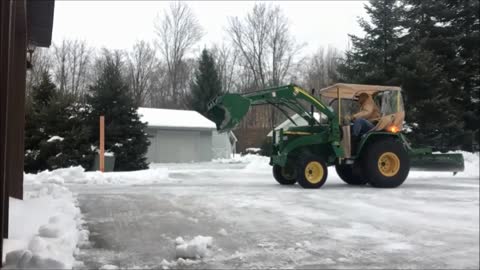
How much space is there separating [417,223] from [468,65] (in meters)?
19.1

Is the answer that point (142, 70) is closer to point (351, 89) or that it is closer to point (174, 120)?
point (174, 120)

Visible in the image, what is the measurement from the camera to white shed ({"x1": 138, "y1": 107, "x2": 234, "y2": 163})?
27047 mm

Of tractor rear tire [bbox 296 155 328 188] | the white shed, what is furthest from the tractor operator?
the white shed

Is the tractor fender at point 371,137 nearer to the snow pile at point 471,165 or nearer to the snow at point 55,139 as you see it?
the snow pile at point 471,165

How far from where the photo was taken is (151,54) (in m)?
48.0

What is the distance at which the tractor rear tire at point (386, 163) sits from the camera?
11.0m

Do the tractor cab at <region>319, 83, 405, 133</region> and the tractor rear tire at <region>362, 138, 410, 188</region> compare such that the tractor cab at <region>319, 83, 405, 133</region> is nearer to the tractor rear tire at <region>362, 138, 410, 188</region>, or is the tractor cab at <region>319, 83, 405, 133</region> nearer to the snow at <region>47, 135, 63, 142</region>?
the tractor rear tire at <region>362, 138, 410, 188</region>

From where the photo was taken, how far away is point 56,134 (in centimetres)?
1803

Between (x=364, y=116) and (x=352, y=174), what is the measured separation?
64.0 inches

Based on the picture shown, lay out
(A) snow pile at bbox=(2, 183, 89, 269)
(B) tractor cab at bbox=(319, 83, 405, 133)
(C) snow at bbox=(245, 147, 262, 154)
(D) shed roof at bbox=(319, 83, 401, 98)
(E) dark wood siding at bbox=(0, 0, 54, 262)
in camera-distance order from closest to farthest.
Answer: (E) dark wood siding at bbox=(0, 0, 54, 262)
(A) snow pile at bbox=(2, 183, 89, 269)
(B) tractor cab at bbox=(319, 83, 405, 133)
(D) shed roof at bbox=(319, 83, 401, 98)
(C) snow at bbox=(245, 147, 262, 154)

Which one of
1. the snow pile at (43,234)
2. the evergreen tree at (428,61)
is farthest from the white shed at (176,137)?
the snow pile at (43,234)

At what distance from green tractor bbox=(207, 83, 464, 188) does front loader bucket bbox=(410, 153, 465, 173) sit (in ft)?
3.46

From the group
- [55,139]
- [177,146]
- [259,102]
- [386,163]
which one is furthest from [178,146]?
[386,163]

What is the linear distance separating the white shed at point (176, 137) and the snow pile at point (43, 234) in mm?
19437
